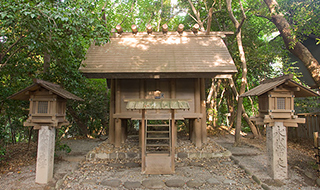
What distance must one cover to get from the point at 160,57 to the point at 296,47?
18.8 ft

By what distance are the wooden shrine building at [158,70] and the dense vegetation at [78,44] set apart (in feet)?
3.68

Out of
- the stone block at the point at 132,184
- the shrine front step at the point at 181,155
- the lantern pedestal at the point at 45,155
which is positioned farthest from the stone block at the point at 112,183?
the shrine front step at the point at 181,155

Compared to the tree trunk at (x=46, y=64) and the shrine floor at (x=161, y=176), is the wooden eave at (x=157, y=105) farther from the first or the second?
the tree trunk at (x=46, y=64)

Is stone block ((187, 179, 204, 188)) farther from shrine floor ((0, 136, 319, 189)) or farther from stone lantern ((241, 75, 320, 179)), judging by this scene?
stone lantern ((241, 75, 320, 179))

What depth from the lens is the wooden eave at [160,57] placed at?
24.2 feet

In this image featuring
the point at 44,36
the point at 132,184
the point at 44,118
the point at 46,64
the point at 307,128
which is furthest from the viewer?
the point at 307,128

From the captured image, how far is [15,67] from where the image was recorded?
253 inches

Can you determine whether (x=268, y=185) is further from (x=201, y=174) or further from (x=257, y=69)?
(x=257, y=69)

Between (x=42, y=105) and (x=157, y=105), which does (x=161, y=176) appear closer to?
(x=157, y=105)

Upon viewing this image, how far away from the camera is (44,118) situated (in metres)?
5.16

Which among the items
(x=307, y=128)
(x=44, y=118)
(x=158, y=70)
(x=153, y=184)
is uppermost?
(x=158, y=70)

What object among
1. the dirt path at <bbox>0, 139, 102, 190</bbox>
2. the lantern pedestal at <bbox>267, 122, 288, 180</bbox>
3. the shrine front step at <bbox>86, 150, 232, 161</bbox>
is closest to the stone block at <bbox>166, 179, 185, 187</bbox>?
the shrine front step at <bbox>86, 150, 232, 161</bbox>

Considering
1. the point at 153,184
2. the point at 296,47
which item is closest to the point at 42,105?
the point at 153,184

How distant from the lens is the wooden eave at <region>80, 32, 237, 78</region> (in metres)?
7.36
